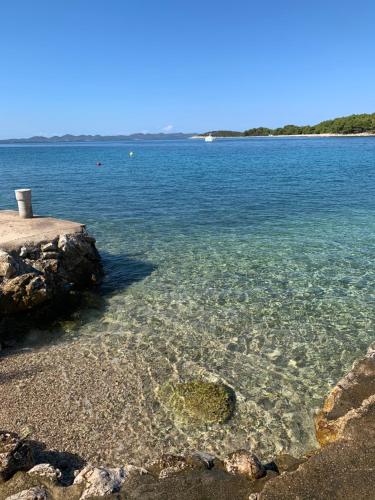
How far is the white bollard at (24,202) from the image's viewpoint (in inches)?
721

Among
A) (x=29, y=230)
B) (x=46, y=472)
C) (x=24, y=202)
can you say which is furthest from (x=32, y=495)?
(x=24, y=202)

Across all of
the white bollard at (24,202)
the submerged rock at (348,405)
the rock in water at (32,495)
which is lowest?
the submerged rock at (348,405)

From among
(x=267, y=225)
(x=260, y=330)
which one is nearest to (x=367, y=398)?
(x=260, y=330)

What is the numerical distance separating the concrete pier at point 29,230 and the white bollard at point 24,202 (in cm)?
28

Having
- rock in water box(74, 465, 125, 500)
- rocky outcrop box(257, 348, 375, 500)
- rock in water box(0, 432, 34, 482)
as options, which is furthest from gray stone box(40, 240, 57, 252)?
rocky outcrop box(257, 348, 375, 500)

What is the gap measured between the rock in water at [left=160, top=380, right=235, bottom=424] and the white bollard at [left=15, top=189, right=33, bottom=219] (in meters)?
12.7

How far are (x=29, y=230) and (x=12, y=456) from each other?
11.7 metres

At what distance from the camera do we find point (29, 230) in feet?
54.8

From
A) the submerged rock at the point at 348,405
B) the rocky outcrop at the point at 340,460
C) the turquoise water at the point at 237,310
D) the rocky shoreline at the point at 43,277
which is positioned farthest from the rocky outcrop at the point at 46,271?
the rocky outcrop at the point at 340,460

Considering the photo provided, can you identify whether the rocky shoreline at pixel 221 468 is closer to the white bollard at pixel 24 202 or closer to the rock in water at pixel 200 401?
the rock in water at pixel 200 401

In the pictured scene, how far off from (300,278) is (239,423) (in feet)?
28.3

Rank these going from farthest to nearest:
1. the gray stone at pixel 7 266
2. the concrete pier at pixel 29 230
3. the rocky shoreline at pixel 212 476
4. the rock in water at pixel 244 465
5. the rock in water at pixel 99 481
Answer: the concrete pier at pixel 29 230 → the gray stone at pixel 7 266 → the rock in water at pixel 244 465 → the rock in water at pixel 99 481 → the rocky shoreline at pixel 212 476

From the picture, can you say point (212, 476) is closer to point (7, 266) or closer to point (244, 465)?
point (244, 465)

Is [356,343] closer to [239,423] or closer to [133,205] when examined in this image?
[239,423]
